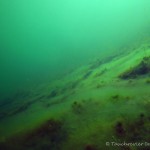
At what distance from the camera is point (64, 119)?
7.51 m

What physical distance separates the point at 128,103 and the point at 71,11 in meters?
139

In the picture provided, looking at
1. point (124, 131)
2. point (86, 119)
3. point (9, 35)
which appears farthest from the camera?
point (9, 35)

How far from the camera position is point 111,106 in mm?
7672

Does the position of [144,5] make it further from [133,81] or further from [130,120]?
[130,120]

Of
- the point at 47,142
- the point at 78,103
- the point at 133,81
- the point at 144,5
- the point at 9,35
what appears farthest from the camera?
the point at 9,35

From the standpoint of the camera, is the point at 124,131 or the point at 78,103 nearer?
the point at 124,131

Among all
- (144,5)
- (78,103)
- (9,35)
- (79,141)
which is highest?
(9,35)

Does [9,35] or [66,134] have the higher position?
[9,35]

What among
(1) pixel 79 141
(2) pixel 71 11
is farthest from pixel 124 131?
(2) pixel 71 11

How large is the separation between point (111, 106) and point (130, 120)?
1296 millimetres

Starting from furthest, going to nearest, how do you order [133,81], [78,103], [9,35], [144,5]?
[9,35], [144,5], [133,81], [78,103]

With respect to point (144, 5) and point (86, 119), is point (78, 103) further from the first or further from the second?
point (144, 5)

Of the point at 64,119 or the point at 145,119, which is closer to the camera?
the point at 145,119

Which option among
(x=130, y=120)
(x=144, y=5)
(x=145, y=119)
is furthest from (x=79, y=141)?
(x=144, y=5)
